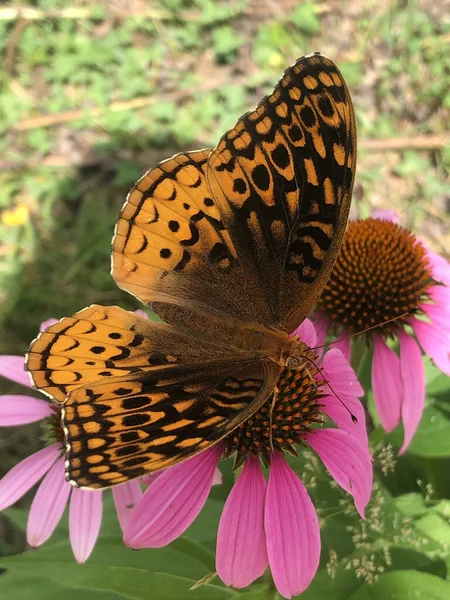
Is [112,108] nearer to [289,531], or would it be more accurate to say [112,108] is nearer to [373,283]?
[373,283]

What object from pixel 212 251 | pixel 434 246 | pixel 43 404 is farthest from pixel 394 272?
pixel 434 246

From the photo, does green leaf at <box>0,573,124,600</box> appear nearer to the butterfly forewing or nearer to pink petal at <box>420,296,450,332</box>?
the butterfly forewing

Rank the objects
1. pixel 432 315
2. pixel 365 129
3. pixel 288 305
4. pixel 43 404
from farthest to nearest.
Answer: pixel 365 129 → pixel 432 315 → pixel 43 404 → pixel 288 305

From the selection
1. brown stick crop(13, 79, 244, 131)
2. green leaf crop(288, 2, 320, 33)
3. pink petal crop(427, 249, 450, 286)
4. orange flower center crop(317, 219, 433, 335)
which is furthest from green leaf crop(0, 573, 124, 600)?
green leaf crop(288, 2, 320, 33)

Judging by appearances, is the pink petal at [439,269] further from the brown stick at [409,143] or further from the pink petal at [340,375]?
the brown stick at [409,143]

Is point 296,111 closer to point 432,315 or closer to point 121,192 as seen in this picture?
point 432,315

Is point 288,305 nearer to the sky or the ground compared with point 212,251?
nearer to the ground
